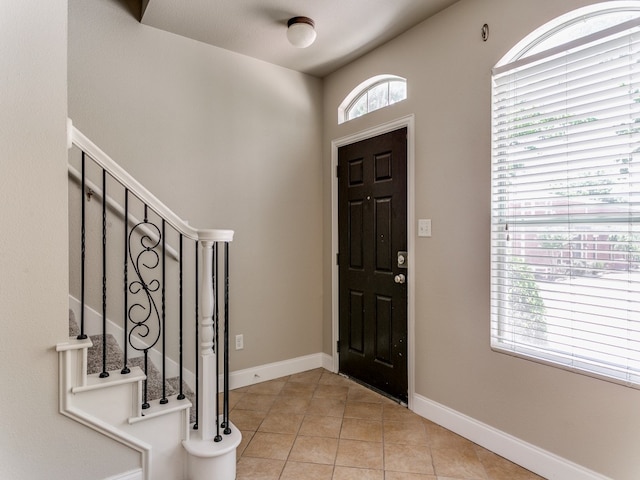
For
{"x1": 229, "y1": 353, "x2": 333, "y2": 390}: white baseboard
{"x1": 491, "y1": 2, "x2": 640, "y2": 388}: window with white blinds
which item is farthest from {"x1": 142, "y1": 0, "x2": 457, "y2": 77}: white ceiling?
{"x1": 229, "y1": 353, "x2": 333, "y2": 390}: white baseboard

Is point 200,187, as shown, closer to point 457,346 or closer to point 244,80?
point 244,80

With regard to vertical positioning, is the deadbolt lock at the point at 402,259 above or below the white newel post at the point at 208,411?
above

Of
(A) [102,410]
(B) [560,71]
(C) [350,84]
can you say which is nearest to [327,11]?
(C) [350,84]

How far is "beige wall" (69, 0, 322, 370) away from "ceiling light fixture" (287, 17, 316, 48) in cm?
69

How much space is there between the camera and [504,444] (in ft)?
6.73

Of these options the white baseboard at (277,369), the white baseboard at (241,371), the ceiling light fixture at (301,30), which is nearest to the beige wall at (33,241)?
the white baseboard at (241,371)

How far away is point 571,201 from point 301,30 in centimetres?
191

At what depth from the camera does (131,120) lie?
2518mm

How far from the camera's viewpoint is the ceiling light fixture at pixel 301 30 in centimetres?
240

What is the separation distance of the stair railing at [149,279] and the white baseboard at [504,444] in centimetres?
135

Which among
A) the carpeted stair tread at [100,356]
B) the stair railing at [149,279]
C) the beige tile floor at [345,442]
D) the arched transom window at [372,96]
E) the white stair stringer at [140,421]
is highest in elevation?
the arched transom window at [372,96]

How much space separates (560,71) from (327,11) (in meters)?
1.41

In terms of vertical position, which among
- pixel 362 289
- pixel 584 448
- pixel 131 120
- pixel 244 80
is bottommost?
pixel 584 448

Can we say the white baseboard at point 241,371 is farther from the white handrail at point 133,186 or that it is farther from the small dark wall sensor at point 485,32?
the small dark wall sensor at point 485,32
